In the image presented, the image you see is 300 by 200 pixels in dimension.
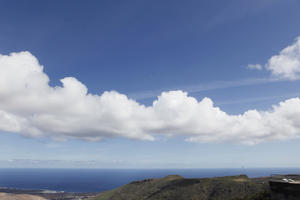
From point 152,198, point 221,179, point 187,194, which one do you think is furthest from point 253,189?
point 152,198

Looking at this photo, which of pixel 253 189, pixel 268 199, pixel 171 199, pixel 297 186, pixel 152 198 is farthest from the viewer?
pixel 152 198

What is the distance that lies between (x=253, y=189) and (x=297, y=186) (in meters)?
157

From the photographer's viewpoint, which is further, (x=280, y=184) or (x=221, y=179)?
(x=221, y=179)

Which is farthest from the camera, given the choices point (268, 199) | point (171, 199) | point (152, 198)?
point (152, 198)

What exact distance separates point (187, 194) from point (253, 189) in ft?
166

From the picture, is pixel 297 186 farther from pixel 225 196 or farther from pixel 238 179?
pixel 238 179

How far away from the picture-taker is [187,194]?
187000 mm

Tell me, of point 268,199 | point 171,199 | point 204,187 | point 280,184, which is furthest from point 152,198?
point 280,184

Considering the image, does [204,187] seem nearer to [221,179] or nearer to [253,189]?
[221,179]

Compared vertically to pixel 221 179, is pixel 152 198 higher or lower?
lower

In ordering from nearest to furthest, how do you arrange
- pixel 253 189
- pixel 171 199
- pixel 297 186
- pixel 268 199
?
pixel 297 186, pixel 268 199, pixel 253 189, pixel 171 199

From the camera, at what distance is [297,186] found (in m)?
27.1

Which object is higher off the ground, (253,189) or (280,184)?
(280,184)

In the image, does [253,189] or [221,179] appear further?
[221,179]
